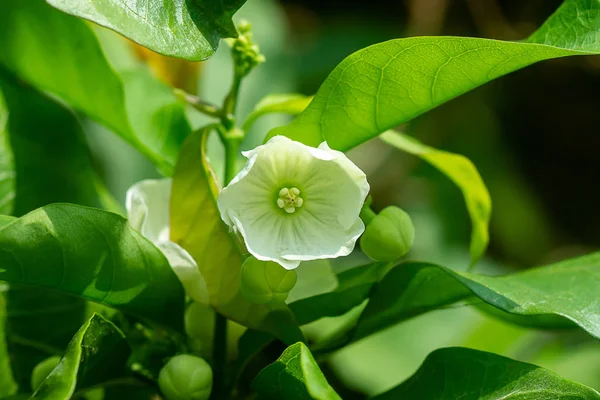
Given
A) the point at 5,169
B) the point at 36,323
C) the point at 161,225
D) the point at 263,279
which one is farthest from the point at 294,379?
the point at 5,169

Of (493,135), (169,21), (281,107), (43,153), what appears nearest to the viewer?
(169,21)

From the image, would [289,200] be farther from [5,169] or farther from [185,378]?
[5,169]

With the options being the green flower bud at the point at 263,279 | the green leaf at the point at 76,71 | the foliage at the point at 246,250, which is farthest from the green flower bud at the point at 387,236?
the green leaf at the point at 76,71

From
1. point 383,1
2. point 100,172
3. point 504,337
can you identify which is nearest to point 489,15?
point 383,1

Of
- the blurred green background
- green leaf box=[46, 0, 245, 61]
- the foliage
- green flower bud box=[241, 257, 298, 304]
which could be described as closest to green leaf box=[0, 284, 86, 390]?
the foliage

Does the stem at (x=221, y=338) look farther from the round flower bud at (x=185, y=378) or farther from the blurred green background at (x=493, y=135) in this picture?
the blurred green background at (x=493, y=135)

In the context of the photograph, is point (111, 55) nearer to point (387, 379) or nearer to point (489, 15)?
point (387, 379)
